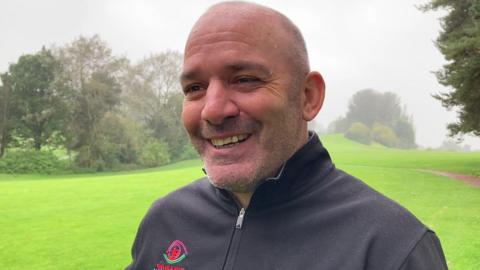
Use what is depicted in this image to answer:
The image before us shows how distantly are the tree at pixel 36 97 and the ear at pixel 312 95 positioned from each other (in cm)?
3809

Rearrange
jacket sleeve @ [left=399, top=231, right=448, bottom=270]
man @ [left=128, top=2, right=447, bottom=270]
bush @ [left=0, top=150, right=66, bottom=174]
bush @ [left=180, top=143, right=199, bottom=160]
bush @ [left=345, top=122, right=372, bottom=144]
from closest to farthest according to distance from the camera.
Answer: jacket sleeve @ [left=399, top=231, right=448, bottom=270]
man @ [left=128, top=2, right=447, bottom=270]
bush @ [left=0, top=150, right=66, bottom=174]
bush @ [left=180, top=143, right=199, bottom=160]
bush @ [left=345, top=122, right=372, bottom=144]

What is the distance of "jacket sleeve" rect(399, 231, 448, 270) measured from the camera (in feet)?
4.22

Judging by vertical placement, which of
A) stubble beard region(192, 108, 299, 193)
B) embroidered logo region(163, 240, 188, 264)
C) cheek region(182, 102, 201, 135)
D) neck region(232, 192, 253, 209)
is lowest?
embroidered logo region(163, 240, 188, 264)

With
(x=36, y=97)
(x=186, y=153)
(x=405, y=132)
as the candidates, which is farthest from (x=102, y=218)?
(x=405, y=132)

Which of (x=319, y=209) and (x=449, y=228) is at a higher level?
(x=319, y=209)

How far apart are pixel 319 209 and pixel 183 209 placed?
65 cm

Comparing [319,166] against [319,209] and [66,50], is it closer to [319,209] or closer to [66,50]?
[319,209]

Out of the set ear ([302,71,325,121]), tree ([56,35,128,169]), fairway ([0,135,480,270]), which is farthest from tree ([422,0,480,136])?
tree ([56,35,128,169])

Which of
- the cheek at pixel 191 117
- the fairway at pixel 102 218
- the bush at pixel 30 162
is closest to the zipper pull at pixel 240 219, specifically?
the cheek at pixel 191 117

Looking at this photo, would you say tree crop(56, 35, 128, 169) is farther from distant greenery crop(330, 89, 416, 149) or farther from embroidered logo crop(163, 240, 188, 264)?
distant greenery crop(330, 89, 416, 149)

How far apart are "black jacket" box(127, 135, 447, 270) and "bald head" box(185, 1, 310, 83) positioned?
1.12 feet

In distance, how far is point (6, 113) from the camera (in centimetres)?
3562

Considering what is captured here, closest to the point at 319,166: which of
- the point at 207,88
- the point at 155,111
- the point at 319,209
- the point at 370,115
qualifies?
the point at 319,209

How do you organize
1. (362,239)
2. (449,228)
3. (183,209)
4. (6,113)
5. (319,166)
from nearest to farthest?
(362,239)
(319,166)
(183,209)
(449,228)
(6,113)
